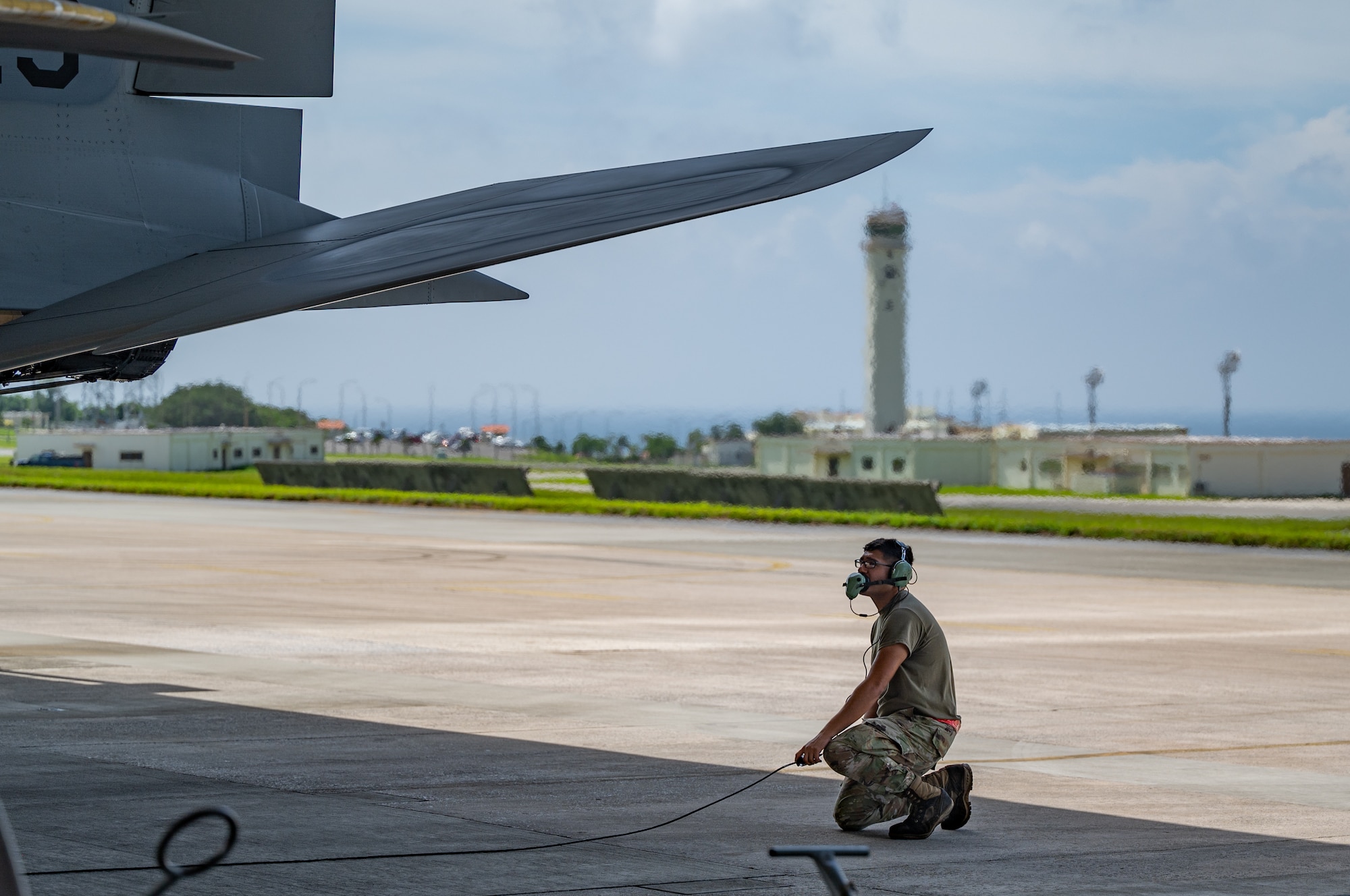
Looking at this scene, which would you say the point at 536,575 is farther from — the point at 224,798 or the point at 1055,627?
the point at 224,798

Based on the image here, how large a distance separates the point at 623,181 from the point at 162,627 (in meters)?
12.2

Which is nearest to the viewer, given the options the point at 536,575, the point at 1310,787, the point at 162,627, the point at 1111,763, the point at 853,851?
the point at 853,851

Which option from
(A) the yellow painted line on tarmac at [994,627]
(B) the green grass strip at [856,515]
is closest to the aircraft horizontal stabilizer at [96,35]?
(A) the yellow painted line on tarmac at [994,627]

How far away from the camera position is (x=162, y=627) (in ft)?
66.5

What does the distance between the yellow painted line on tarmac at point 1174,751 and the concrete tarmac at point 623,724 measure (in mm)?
37

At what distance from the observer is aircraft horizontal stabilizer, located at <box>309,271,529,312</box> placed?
1236cm

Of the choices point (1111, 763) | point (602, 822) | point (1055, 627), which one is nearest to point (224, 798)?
point (602, 822)

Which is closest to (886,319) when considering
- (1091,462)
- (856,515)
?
(1091,462)

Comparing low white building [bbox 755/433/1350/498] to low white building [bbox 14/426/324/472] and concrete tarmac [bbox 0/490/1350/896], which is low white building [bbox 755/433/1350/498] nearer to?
low white building [bbox 14/426/324/472]

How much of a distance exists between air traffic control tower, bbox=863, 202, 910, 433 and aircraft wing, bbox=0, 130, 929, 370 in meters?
134

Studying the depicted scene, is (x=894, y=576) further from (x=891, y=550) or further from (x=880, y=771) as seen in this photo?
(x=880, y=771)

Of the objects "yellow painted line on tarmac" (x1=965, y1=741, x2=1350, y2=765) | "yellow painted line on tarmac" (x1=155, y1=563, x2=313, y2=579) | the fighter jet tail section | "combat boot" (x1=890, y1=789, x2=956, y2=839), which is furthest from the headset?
"yellow painted line on tarmac" (x1=155, y1=563, x2=313, y2=579)

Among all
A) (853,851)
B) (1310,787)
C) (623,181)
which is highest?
(623,181)

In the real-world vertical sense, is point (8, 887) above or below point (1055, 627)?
above
